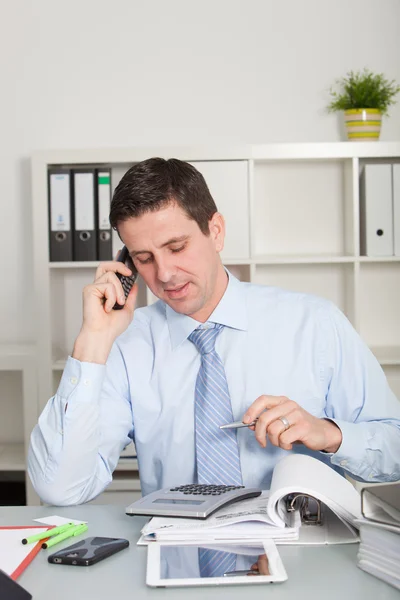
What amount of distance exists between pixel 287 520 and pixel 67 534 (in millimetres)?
366

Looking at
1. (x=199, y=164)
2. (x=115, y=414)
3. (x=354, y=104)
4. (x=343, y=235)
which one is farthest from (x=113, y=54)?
(x=115, y=414)

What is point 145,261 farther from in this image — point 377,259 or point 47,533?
point 377,259

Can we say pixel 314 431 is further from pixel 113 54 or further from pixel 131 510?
pixel 113 54

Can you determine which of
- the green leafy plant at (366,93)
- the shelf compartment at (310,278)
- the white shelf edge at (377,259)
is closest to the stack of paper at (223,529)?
the white shelf edge at (377,259)

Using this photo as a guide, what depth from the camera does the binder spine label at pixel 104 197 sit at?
9.55 ft

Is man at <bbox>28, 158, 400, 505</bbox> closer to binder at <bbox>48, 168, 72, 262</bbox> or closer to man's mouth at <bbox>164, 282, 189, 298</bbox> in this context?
man's mouth at <bbox>164, 282, 189, 298</bbox>

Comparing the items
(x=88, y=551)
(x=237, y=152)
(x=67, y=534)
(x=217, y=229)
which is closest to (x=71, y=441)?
(x=67, y=534)

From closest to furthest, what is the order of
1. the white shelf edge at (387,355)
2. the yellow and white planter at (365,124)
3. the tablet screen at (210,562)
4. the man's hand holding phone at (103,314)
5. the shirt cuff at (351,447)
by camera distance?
1. the tablet screen at (210,562)
2. the shirt cuff at (351,447)
3. the man's hand holding phone at (103,314)
4. the white shelf edge at (387,355)
5. the yellow and white planter at (365,124)

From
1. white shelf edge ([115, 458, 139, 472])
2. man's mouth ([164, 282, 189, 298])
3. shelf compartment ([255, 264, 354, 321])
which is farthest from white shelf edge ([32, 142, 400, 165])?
man's mouth ([164, 282, 189, 298])

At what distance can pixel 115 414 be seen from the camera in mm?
1686

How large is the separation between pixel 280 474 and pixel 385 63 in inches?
92.0

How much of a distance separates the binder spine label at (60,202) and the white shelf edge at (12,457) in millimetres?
916

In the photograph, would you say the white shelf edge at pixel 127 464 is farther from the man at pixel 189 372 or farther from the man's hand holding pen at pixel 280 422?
the man's hand holding pen at pixel 280 422

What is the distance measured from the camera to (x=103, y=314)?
65.0 inches
